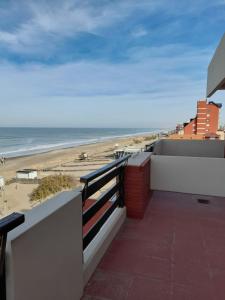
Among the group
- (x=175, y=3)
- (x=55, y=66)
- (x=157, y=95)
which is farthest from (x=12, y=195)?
(x=157, y=95)

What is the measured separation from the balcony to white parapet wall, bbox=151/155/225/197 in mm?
15

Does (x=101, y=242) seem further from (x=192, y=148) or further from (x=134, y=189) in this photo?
(x=192, y=148)

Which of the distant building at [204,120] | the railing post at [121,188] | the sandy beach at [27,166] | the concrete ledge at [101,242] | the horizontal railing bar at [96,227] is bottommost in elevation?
the sandy beach at [27,166]

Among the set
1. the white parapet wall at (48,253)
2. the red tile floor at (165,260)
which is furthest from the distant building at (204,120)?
the white parapet wall at (48,253)

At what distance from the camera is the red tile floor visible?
1.60m

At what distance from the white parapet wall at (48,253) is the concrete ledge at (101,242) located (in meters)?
0.19

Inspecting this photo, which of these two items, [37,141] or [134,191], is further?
[37,141]

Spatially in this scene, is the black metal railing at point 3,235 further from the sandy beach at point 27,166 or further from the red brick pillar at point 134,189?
the sandy beach at point 27,166

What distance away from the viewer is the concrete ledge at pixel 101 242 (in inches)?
67.8

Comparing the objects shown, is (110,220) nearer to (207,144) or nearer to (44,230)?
(44,230)

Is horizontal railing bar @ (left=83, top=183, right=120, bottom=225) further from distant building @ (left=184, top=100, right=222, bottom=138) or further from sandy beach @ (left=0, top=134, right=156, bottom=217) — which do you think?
distant building @ (left=184, top=100, right=222, bottom=138)

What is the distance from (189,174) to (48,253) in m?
2.89

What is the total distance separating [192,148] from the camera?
645 cm

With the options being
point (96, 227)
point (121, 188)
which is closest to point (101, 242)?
point (96, 227)
